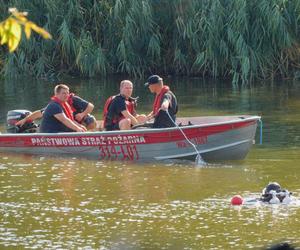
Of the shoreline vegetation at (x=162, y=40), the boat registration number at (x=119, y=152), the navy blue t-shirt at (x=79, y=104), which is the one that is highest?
the shoreline vegetation at (x=162, y=40)

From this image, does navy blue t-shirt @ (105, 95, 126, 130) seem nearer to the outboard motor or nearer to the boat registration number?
the boat registration number

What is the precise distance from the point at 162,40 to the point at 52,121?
452 inches

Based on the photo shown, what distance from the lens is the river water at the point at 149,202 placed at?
429 inches

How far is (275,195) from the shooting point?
488 inches

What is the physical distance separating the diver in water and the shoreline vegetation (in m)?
12.9

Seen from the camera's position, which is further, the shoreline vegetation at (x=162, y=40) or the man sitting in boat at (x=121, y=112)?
the shoreline vegetation at (x=162, y=40)

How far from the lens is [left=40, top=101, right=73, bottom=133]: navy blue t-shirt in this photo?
16.2 meters

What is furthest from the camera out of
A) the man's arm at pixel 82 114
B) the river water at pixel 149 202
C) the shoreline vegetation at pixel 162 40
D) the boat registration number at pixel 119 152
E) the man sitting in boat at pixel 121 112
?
the shoreline vegetation at pixel 162 40

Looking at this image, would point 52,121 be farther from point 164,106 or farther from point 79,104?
point 164,106

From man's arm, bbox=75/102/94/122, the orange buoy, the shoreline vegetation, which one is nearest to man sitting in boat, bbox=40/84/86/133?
man's arm, bbox=75/102/94/122

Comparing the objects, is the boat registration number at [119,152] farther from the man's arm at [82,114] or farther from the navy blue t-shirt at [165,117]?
the man's arm at [82,114]

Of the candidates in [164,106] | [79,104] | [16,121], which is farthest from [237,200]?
[16,121]

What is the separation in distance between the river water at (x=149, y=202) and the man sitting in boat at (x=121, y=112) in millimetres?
742

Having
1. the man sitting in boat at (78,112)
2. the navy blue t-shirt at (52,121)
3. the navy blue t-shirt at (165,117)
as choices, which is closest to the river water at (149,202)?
the navy blue t-shirt at (52,121)
